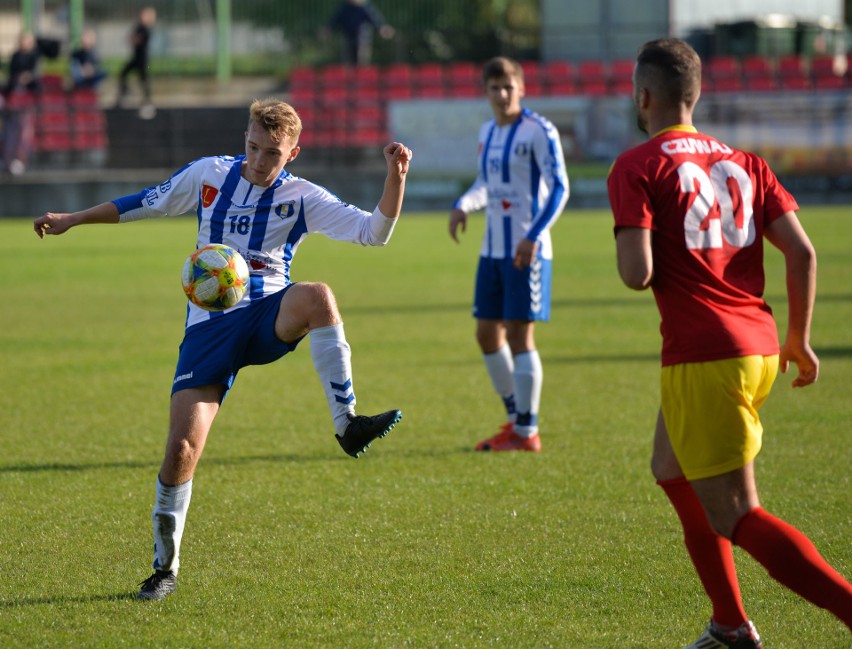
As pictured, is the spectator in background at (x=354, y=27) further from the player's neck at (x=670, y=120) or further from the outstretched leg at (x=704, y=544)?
the outstretched leg at (x=704, y=544)

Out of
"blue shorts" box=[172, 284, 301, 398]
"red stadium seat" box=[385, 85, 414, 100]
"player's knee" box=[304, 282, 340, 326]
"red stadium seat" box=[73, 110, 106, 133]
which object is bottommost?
"red stadium seat" box=[73, 110, 106, 133]

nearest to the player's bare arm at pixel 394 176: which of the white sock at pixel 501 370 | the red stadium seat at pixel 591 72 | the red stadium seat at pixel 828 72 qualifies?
the white sock at pixel 501 370

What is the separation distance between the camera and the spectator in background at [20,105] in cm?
2711

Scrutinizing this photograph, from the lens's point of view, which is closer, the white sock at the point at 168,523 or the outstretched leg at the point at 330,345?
the white sock at the point at 168,523

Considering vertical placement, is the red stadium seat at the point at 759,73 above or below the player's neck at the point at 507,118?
below

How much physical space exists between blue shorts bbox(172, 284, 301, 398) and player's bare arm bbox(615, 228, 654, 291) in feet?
5.53

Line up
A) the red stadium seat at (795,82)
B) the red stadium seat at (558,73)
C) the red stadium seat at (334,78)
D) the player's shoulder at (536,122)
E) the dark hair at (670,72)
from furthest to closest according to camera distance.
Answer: the red stadium seat at (334,78), the red stadium seat at (558,73), the red stadium seat at (795,82), the player's shoulder at (536,122), the dark hair at (670,72)

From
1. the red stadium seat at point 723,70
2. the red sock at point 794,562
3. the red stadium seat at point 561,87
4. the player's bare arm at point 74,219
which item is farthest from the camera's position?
the red stadium seat at point 723,70

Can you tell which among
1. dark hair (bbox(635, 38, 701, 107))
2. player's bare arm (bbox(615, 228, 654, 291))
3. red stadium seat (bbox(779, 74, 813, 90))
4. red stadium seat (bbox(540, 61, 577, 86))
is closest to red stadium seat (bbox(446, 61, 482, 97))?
red stadium seat (bbox(540, 61, 577, 86))

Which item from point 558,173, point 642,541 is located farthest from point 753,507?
point 558,173

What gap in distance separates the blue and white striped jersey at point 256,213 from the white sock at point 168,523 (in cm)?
66

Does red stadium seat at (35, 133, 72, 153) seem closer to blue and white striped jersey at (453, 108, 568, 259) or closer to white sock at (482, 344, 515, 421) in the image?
blue and white striped jersey at (453, 108, 568, 259)

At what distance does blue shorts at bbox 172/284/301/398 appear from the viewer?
4.59 metres

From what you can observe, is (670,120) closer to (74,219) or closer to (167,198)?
(167,198)
